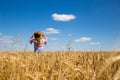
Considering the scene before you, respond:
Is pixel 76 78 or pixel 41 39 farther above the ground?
pixel 41 39

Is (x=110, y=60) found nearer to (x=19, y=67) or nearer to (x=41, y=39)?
(x=19, y=67)

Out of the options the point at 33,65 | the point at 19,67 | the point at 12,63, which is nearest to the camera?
the point at 19,67

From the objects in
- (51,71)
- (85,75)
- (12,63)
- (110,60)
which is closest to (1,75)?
(12,63)

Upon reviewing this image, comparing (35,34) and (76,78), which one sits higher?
(35,34)

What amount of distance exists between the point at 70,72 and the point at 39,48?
9.22m

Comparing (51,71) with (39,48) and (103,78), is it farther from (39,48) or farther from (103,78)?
(39,48)

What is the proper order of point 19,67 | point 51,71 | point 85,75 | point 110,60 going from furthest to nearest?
point 19,67 < point 51,71 < point 85,75 < point 110,60

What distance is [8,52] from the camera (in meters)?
4.41

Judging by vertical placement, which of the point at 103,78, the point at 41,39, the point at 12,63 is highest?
the point at 41,39

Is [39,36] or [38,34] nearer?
[38,34]

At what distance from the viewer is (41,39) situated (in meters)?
11.9

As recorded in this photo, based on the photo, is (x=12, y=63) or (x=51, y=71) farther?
(x=12, y=63)

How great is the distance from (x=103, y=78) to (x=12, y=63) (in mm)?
1266

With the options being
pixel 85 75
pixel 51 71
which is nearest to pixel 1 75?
pixel 51 71
